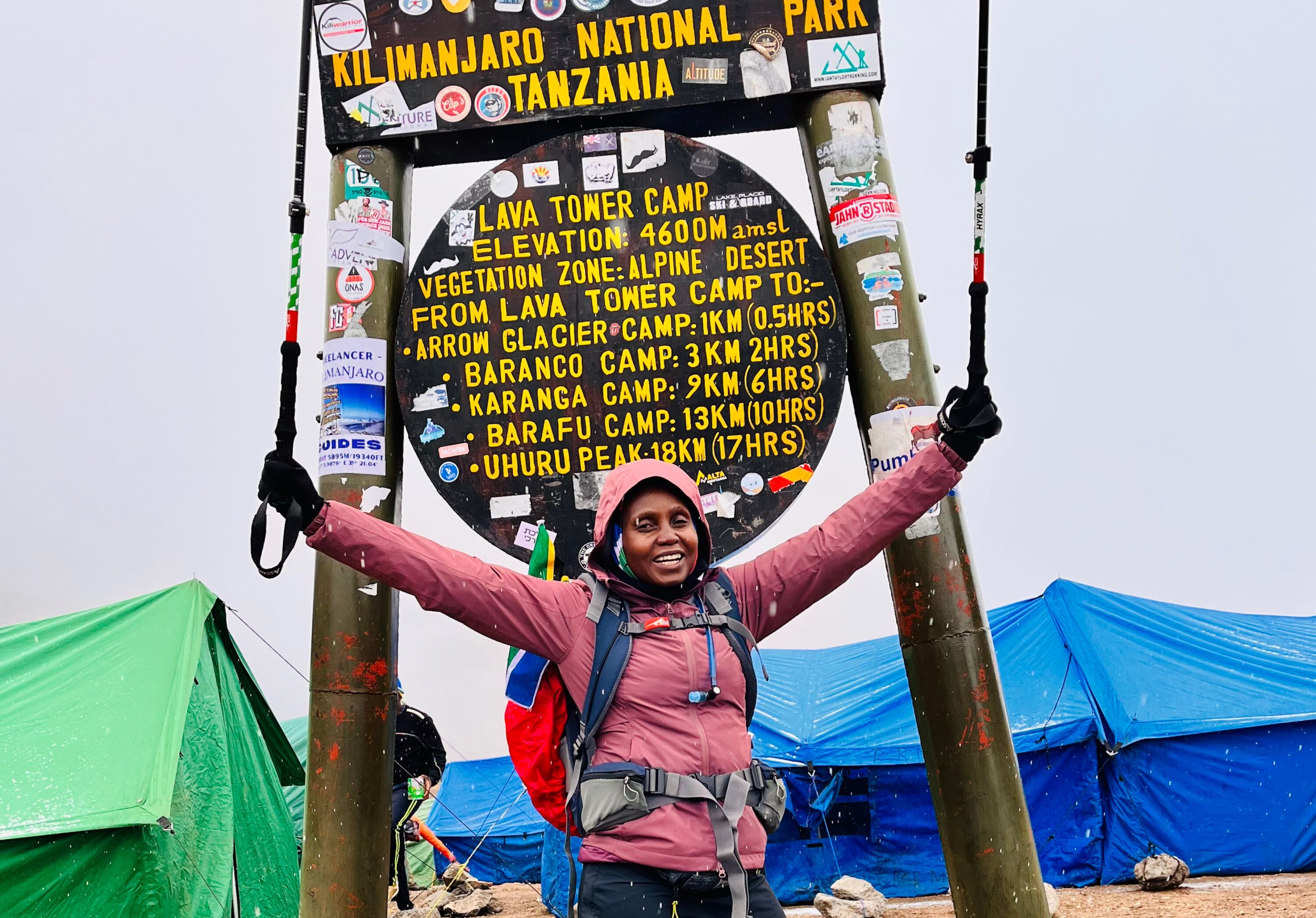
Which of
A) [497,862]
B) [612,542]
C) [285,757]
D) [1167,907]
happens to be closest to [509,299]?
[612,542]

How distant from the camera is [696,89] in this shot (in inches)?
175

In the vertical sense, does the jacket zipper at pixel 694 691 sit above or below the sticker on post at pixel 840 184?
below

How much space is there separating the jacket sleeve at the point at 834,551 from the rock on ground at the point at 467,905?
1041 cm

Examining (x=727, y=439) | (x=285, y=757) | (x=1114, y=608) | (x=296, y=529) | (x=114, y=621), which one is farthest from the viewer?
(x=1114, y=608)

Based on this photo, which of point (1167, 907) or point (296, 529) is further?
point (1167, 907)

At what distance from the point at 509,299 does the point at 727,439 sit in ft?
3.23

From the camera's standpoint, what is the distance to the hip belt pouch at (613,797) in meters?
2.77

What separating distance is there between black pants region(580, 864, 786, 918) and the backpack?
20cm

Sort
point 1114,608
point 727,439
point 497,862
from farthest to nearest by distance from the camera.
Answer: point 497,862
point 1114,608
point 727,439

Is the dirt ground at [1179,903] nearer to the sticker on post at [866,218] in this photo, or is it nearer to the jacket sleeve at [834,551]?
the sticker on post at [866,218]

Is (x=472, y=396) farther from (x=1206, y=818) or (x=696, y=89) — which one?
(x=1206, y=818)

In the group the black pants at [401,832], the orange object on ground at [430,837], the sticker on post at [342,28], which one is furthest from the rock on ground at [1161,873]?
the sticker on post at [342,28]

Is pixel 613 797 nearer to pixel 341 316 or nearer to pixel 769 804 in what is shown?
pixel 769 804

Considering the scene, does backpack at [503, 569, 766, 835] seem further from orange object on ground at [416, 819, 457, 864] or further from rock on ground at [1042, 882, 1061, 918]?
orange object on ground at [416, 819, 457, 864]
